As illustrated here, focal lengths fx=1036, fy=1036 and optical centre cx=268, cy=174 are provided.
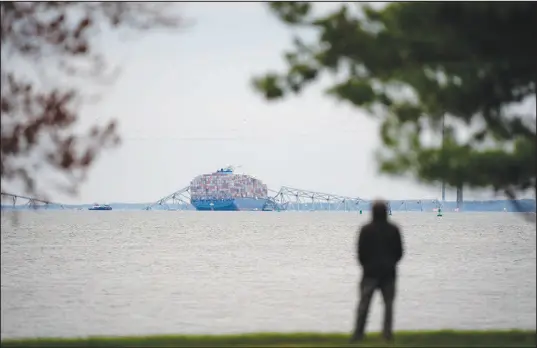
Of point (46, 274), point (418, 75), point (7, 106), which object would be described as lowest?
point (46, 274)

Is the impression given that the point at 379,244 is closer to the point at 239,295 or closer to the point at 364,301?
the point at 364,301

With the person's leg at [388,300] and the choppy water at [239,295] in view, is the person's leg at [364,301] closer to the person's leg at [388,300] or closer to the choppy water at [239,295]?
the person's leg at [388,300]

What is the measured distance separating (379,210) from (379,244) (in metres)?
Result: 0.40

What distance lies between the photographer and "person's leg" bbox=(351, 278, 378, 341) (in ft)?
38.9

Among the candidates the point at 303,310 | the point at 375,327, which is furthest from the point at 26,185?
the point at 303,310

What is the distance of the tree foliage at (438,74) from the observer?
10.8 m

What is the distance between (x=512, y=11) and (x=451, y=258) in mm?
45464

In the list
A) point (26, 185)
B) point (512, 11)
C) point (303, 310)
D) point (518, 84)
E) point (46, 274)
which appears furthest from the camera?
point (46, 274)

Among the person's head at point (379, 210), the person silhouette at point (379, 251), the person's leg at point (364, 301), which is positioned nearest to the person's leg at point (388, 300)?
the person silhouette at point (379, 251)

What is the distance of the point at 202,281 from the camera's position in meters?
35.8

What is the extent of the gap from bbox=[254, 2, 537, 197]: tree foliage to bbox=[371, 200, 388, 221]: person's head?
38cm

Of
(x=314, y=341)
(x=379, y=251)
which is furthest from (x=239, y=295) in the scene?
(x=379, y=251)

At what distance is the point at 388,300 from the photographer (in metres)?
12.0

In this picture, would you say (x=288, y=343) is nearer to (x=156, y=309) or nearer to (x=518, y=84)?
(x=518, y=84)
